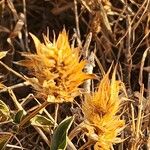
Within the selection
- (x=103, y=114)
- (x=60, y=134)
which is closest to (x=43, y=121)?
(x=60, y=134)

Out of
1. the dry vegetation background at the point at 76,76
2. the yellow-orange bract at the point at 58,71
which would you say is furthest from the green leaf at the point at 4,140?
the yellow-orange bract at the point at 58,71

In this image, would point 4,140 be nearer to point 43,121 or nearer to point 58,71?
point 43,121

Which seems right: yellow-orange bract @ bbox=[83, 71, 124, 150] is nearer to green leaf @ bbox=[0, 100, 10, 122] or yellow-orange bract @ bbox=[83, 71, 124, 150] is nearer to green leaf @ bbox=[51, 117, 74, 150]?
green leaf @ bbox=[51, 117, 74, 150]

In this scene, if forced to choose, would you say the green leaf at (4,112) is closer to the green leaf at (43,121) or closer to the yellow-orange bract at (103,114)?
the green leaf at (43,121)

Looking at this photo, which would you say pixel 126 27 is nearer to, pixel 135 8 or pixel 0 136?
pixel 135 8

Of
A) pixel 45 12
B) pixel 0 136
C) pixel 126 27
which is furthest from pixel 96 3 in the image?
pixel 0 136

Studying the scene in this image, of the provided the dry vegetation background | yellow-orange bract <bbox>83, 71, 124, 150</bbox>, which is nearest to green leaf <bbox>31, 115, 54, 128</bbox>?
the dry vegetation background
